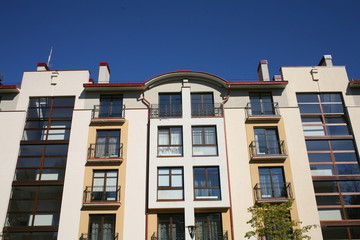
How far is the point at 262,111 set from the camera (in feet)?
78.6

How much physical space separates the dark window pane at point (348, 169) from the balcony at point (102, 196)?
14.7 meters

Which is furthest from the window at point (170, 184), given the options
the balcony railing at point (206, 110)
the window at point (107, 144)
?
the balcony railing at point (206, 110)

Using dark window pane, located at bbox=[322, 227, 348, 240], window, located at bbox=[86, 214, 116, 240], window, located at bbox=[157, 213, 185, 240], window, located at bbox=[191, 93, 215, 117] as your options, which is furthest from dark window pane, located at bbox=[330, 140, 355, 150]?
window, located at bbox=[86, 214, 116, 240]

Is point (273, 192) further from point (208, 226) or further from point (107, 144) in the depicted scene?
point (107, 144)

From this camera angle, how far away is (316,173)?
21969 millimetres

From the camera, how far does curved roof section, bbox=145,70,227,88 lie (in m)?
24.5

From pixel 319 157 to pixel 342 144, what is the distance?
204 cm

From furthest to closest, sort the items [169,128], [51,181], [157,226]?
[169,128]
[51,181]
[157,226]

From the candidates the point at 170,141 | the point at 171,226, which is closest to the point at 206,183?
the point at 171,226

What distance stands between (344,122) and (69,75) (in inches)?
815

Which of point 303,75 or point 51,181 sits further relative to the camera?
point 303,75

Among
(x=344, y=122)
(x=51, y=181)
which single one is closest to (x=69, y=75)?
(x=51, y=181)

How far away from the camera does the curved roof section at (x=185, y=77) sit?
24484 millimetres

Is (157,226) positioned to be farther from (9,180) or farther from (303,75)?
(303,75)
